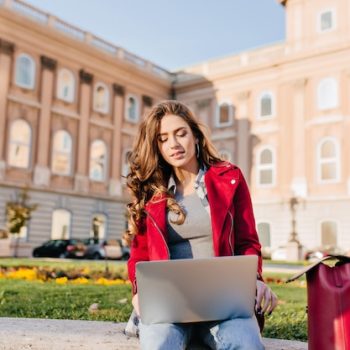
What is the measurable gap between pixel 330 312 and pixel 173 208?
0.92m

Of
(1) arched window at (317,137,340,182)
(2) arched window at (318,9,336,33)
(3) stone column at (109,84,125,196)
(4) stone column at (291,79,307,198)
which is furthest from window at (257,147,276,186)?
(3) stone column at (109,84,125,196)

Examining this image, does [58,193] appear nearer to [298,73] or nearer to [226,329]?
[298,73]

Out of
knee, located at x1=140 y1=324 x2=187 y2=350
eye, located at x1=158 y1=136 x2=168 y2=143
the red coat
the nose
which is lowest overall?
knee, located at x1=140 y1=324 x2=187 y2=350

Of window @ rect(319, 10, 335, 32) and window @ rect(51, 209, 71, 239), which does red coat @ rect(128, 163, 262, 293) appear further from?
window @ rect(319, 10, 335, 32)

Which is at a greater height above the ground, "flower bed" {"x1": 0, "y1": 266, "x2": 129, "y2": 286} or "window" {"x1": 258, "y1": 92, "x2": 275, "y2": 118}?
"window" {"x1": 258, "y1": 92, "x2": 275, "y2": 118}

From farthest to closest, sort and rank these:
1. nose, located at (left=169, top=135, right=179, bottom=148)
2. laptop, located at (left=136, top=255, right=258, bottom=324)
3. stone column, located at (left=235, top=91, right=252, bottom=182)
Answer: stone column, located at (left=235, top=91, right=252, bottom=182) → nose, located at (left=169, top=135, right=179, bottom=148) → laptop, located at (left=136, top=255, right=258, bottom=324)

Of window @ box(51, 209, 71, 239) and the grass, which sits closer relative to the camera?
the grass

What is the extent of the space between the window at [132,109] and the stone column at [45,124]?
5174 mm

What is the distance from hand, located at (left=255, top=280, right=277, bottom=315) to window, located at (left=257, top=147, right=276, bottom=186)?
2529 cm

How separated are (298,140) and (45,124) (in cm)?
1287

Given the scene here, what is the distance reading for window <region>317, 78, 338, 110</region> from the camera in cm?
2564

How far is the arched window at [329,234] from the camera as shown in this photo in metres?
24.7

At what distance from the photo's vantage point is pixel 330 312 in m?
2.15

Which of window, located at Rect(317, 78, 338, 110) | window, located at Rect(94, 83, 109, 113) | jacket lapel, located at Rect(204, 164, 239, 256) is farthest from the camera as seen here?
window, located at Rect(94, 83, 109, 113)
